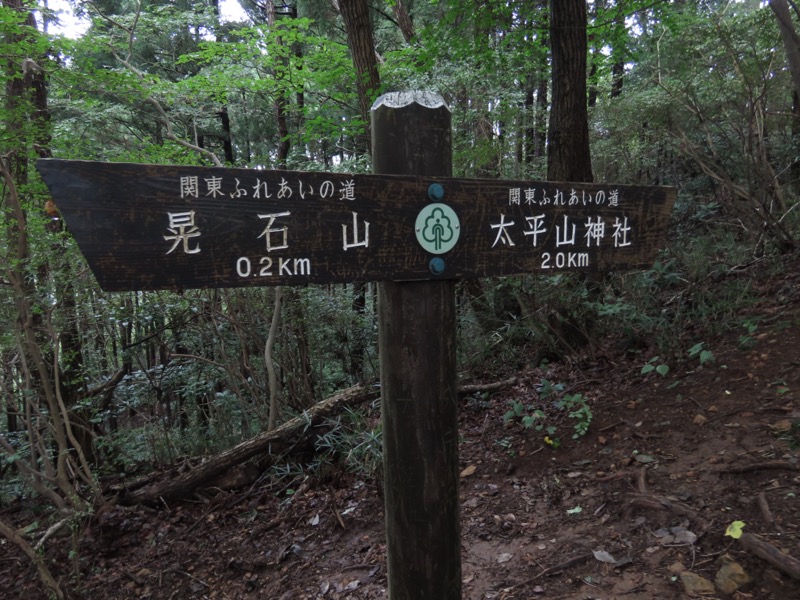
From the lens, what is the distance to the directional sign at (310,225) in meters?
1.17

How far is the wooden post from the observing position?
1.48 metres

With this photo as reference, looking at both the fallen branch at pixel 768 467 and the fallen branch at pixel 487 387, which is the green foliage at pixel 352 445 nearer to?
the fallen branch at pixel 487 387

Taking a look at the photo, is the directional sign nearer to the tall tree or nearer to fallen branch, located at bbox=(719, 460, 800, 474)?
fallen branch, located at bbox=(719, 460, 800, 474)

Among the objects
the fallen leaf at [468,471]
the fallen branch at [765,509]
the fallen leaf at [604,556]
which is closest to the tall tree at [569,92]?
the fallen leaf at [468,471]

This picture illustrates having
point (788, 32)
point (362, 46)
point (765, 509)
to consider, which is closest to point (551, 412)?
point (765, 509)

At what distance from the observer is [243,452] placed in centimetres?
465

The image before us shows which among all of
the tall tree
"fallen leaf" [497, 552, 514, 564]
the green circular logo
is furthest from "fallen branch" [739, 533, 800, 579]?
the tall tree

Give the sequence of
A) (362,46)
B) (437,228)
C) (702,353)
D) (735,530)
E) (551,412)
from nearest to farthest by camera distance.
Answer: (437,228) → (735,530) → (702,353) → (551,412) → (362,46)

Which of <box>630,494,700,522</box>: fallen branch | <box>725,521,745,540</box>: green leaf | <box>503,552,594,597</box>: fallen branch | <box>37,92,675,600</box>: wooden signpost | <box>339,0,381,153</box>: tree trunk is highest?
<box>339,0,381,153</box>: tree trunk

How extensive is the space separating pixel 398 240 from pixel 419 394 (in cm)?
50

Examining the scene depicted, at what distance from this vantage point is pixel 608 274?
516 centimetres

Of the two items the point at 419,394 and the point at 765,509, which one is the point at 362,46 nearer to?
the point at 419,394

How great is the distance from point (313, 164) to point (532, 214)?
6.54m

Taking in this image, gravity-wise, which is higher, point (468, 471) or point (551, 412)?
point (551, 412)
